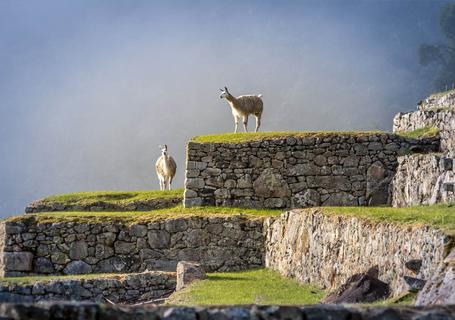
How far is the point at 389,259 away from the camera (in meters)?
10.9

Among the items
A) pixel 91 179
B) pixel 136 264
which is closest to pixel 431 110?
pixel 136 264

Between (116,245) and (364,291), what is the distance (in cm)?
1161

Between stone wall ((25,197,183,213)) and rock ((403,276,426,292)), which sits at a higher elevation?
rock ((403,276,426,292))

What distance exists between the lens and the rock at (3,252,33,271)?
2075 centimetres

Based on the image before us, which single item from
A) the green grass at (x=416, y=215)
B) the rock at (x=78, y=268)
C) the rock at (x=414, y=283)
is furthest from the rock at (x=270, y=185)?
the rock at (x=414, y=283)

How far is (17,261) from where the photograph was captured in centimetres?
2080

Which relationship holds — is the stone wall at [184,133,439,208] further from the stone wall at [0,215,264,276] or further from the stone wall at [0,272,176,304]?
the stone wall at [0,272,176,304]

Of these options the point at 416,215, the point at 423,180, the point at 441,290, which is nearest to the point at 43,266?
the point at 423,180

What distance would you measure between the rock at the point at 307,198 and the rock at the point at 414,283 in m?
13.3

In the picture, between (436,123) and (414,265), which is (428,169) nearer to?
(436,123)

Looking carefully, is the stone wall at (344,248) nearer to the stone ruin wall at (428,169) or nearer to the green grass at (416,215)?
the green grass at (416,215)

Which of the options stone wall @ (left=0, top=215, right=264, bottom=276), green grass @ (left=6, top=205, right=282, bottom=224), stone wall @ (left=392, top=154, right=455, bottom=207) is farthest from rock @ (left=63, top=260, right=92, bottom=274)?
stone wall @ (left=392, top=154, right=455, bottom=207)

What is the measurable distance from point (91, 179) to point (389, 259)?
46336 millimetres

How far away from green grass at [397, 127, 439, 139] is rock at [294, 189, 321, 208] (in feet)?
8.59
